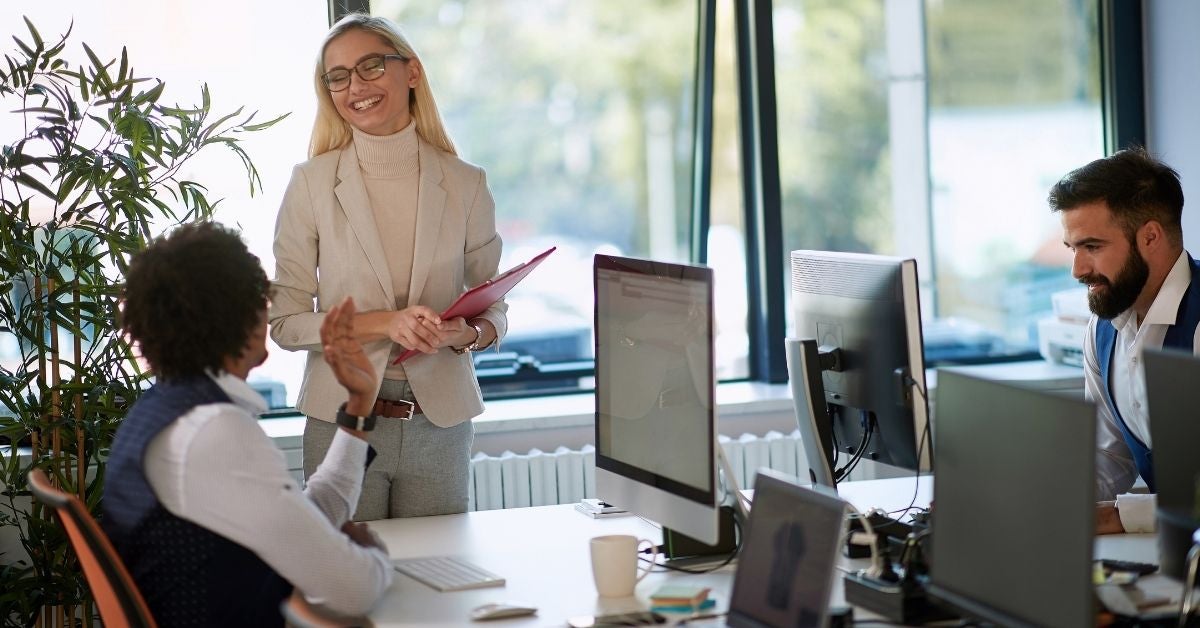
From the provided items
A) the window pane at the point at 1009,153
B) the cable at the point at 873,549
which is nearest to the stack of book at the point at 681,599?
the cable at the point at 873,549

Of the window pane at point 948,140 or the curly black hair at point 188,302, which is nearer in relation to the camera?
the curly black hair at point 188,302

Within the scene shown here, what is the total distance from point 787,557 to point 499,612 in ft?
1.57

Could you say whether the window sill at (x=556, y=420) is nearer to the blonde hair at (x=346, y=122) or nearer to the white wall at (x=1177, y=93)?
the blonde hair at (x=346, y=122)

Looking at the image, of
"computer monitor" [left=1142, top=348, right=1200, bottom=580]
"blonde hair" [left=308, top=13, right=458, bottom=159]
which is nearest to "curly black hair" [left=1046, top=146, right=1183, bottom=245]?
"computer monitor" [left=1142, top=348, right=1200, bottom=580]

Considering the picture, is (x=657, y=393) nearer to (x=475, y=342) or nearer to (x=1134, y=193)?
(x=475, y=342)

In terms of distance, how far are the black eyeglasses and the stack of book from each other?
1469 mm

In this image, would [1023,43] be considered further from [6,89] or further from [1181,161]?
[6,89]

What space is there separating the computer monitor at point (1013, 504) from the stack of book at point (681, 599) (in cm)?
39

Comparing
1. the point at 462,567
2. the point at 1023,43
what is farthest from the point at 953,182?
the point at 462,567

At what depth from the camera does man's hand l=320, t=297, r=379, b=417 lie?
215 centimetres

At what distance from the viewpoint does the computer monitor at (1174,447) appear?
1.69 meters

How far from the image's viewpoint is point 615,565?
2.04 metres

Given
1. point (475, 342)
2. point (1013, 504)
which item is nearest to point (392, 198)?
point (475, 342)

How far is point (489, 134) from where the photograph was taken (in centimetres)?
430
